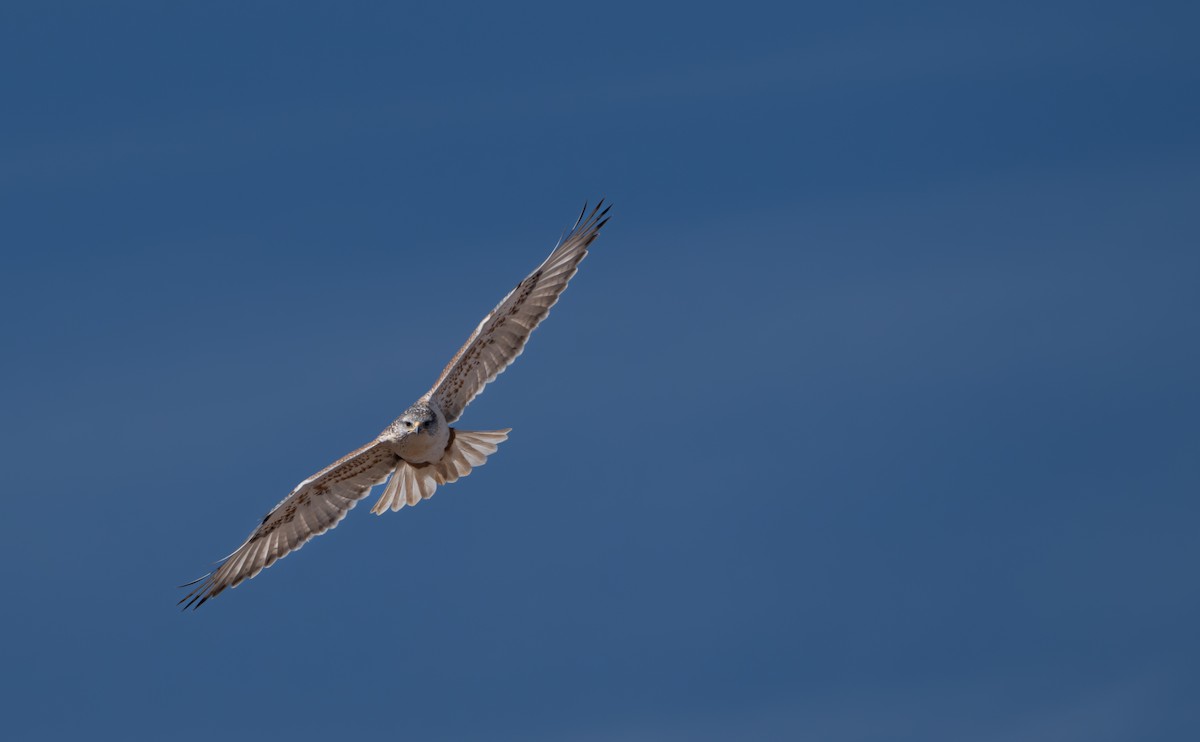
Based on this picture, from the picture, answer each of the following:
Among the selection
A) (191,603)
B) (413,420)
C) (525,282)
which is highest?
(525,282)

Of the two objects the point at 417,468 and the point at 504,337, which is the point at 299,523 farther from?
the point at 504,337

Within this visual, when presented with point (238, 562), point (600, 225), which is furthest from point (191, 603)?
point (600, 225)

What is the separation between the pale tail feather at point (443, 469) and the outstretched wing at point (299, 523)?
0.20m

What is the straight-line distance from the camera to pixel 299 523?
62.9 ft

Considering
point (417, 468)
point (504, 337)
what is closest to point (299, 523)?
point (417, 468)

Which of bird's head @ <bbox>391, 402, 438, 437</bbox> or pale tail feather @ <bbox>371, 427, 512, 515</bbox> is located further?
pale tail feather @ <bbox>371, 427, 512, 515</bbox>

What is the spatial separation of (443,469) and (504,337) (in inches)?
65.3

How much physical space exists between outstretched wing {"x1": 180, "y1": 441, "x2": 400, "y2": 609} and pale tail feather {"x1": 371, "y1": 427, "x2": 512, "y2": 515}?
0.20 metres

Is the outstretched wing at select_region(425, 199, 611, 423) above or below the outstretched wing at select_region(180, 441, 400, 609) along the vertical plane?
above

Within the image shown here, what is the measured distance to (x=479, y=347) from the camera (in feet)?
62.4

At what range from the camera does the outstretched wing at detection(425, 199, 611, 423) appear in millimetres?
18938

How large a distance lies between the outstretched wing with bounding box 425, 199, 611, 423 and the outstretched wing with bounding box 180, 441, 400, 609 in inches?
38.8

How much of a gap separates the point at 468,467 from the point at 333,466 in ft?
5.08

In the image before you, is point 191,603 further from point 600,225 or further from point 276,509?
point 600,225
